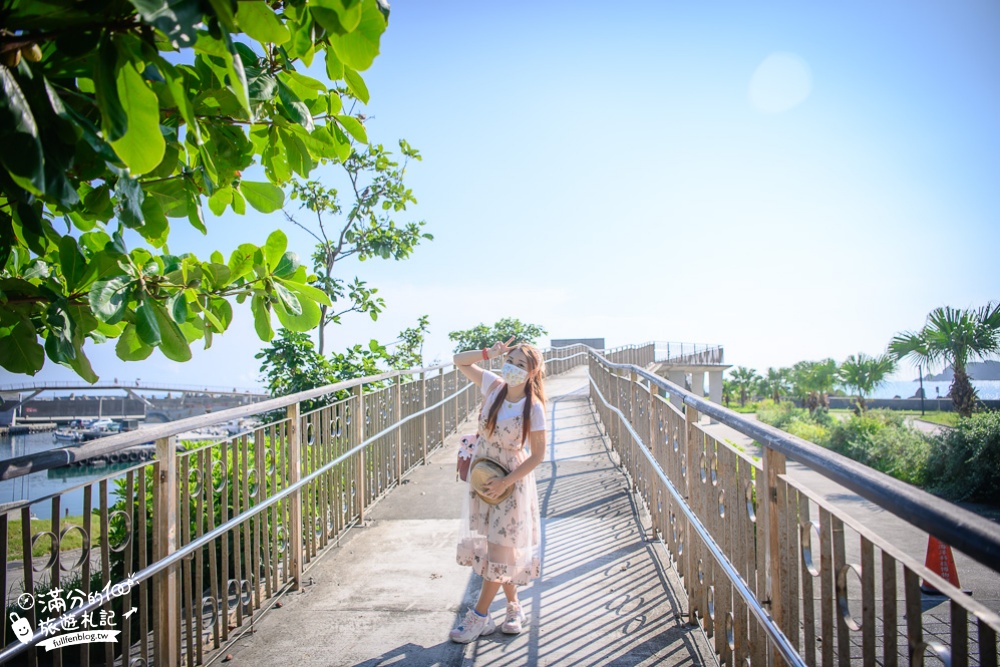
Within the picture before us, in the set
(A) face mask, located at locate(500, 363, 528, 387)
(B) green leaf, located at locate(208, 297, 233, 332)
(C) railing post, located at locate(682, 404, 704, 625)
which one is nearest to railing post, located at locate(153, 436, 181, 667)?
(B) green leaf, located at locate(208, 297, 233, 332)

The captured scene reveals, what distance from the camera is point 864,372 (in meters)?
36.4

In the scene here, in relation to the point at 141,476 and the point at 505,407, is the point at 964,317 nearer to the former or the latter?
the point at 505,407

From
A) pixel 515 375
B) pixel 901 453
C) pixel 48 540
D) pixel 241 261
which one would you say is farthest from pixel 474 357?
pixel 901 453

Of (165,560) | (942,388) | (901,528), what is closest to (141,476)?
(165,560)

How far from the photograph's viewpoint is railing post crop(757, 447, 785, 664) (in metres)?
2.14

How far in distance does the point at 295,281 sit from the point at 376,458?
4774 millimetres

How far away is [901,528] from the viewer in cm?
1079

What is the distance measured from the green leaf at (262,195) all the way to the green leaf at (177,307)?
0.39 m

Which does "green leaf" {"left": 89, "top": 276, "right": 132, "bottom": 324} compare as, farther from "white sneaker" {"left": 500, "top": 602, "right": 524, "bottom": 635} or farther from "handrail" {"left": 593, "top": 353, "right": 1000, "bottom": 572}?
"white sneaker" {"left": 500, "top": 602, "right": 524, "bottom": 635}

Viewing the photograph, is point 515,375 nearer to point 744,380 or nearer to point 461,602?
point 461,602

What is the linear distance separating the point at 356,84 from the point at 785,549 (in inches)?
79.2

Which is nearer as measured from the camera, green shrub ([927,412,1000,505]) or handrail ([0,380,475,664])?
handrail ([0,380,475,664])

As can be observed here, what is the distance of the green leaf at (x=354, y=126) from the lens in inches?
70.7

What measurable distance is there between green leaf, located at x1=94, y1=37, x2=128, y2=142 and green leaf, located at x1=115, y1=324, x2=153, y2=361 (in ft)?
3.28
